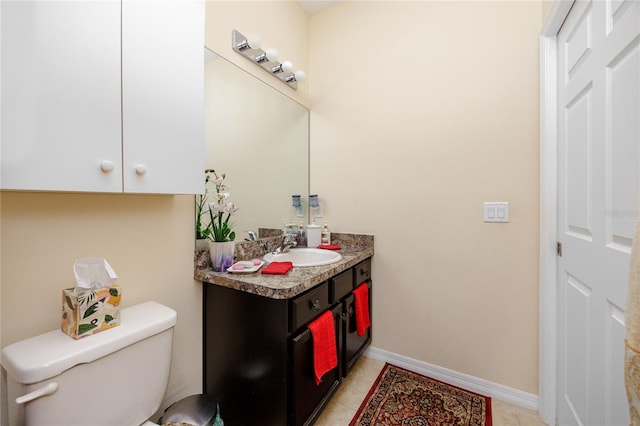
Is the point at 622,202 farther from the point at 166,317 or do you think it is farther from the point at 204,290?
the point at 204,290

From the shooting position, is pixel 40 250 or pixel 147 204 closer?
pixel 40 250

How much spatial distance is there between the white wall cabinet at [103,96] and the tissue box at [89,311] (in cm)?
34

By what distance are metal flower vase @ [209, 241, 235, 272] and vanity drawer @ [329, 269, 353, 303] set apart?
20.9 inches

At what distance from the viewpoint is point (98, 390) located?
812 millimetres

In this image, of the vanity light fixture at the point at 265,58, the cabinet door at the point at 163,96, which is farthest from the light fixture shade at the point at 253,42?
the cabinet door at the point at 163,96

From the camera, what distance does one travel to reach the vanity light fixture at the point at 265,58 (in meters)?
1.53

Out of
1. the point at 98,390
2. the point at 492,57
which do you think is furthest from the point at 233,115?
the point at 492,57

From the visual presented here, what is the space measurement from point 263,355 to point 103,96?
3.66 ft

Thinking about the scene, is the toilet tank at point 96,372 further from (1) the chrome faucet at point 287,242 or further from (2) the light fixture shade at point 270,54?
(2) the light fixture shade at point 270,54

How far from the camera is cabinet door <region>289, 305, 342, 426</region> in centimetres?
113

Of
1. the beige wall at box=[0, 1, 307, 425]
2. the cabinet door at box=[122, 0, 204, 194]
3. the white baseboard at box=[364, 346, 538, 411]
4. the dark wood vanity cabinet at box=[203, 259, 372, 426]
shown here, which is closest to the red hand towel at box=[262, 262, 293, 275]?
the dark wood vanity cabinet at box=[203, 259, 372, 426]

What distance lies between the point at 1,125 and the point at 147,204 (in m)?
0.53

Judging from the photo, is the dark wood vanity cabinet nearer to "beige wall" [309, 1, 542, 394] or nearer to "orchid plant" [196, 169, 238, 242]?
"orchid plant" [196, 169, 238, 242]

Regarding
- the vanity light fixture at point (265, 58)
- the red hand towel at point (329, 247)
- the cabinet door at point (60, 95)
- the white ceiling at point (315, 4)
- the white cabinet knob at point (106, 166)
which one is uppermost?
the white ceiling at point (315, 4)
